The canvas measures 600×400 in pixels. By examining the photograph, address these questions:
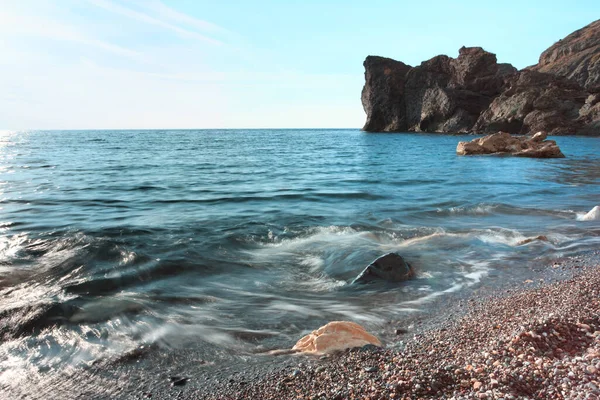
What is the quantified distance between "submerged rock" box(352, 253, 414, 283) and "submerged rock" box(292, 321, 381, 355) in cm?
235

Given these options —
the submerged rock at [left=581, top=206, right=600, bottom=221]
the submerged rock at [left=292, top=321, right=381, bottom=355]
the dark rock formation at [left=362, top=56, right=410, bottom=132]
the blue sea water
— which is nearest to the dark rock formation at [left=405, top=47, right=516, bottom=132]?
the dark rock formation at [left=362, top=56, right=410, bottom=132]

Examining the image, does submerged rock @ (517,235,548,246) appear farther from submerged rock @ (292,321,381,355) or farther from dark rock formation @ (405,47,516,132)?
dark rock formation @ (405,47,516,132)

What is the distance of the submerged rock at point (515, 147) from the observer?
3369 centimetres

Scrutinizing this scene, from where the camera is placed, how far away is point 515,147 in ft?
121

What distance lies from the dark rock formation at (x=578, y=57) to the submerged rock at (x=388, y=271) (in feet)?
345

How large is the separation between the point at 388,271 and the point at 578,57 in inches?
5361

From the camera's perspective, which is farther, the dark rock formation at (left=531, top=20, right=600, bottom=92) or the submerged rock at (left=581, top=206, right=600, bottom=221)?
the dark rock formation at (left=531, top=20, right=600, bottom=92)

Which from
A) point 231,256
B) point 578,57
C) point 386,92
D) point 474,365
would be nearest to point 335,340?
point 474,365

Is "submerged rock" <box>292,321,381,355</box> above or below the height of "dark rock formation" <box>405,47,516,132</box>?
below

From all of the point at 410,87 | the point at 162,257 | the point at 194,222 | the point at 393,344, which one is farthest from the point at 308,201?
the point at 410,87

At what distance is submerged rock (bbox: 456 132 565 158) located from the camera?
111 ft

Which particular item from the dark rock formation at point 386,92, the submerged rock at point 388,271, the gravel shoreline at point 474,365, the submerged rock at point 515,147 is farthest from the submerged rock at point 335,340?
the dark rock formation at point 386,92

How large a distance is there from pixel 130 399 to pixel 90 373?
78 cm

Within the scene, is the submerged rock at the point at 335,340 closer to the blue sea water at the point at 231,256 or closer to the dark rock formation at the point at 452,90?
the blue sea water at the point at 231,256
